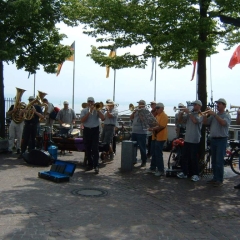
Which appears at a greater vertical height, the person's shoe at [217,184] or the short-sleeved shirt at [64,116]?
the short-sleeved shirt at [64,116]

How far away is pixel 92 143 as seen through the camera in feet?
33.0

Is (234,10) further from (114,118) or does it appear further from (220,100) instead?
(114,118)

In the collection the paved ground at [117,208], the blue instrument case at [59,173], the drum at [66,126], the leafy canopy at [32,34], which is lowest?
the paved ground at [117,208]

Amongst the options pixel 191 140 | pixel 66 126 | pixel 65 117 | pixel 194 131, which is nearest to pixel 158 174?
pixel 191 140

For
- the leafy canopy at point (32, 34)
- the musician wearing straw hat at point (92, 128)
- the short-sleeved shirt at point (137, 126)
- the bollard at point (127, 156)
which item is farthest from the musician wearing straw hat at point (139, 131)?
the leafy canopy at point (32, 34)

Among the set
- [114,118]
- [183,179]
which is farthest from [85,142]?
[183,179]

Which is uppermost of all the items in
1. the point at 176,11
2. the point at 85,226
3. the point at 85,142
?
the point at 176,11

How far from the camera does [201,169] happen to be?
9.85 meters

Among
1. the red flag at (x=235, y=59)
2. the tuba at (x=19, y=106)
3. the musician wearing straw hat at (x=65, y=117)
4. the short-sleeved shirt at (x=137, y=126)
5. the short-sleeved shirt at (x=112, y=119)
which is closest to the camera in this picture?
the short-sleeved shirt at (x=137, y=126)

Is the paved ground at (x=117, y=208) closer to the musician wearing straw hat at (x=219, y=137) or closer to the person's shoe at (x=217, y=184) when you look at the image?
the person's shoe at (x=217, y=184)

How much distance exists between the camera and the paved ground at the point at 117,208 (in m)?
5.45

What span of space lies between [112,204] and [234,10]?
5255 mm

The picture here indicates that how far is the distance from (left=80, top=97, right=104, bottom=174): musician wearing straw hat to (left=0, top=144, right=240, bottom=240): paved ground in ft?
1.99

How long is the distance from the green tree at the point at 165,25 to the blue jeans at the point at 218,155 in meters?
1.25
